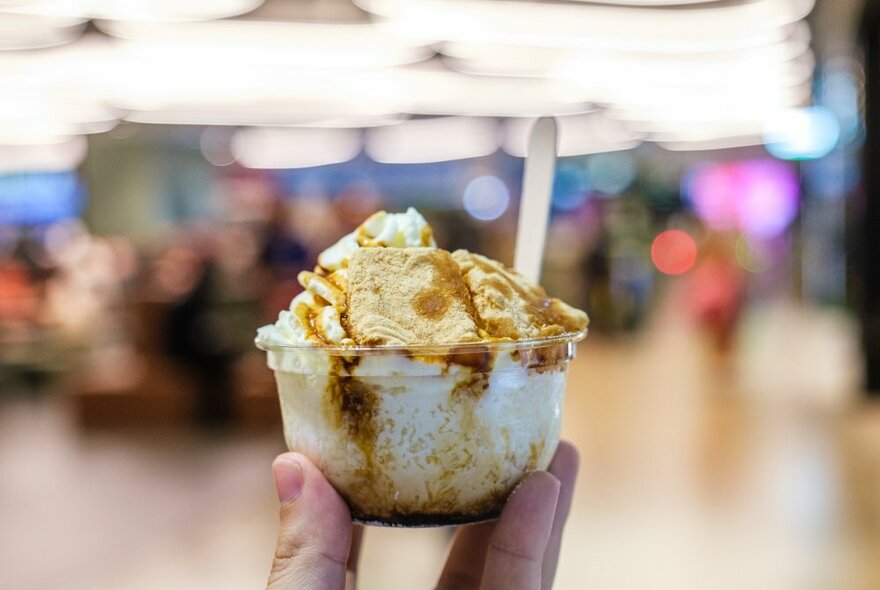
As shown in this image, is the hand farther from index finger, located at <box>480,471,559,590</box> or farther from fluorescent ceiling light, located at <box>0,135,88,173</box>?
fluorescent ceiling light, located at <box>0,135,88,173</box>

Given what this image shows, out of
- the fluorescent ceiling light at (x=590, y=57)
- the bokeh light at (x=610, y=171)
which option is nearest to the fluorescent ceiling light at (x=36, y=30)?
the fluorescent ceiling light at (x=590, y=57)

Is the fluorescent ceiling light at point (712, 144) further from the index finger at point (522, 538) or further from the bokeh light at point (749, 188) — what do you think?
the index finger at point (522, 538)

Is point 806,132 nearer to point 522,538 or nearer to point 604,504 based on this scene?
point 604,504

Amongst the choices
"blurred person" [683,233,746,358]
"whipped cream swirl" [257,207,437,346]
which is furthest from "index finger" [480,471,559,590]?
"blurred person" [683,233,746,358]

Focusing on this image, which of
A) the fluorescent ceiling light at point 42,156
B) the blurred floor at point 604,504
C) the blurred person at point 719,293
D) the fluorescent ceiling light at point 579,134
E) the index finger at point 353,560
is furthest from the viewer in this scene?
the fluorescent ceiling light at point 42,156

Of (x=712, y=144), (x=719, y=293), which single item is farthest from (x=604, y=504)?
(x=712, y=144)

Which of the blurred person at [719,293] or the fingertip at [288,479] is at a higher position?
the fingertip at [288,479]
